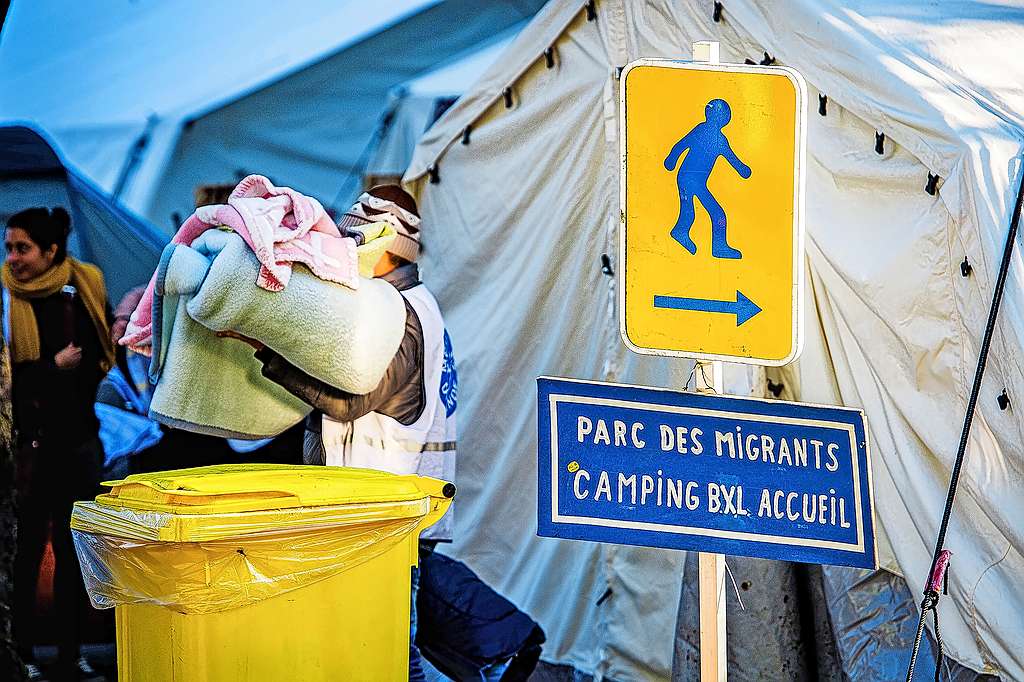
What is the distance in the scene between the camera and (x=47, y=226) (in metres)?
5.72

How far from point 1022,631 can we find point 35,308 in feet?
12.2

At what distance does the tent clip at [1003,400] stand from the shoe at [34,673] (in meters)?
3.69

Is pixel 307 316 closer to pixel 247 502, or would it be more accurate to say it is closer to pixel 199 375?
pixel 199 375

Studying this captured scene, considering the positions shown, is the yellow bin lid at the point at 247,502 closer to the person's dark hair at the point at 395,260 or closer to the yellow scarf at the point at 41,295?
the person's dark hair at the point at 395,260

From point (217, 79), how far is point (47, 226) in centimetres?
86

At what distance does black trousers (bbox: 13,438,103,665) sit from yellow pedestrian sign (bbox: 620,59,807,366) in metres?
3.02

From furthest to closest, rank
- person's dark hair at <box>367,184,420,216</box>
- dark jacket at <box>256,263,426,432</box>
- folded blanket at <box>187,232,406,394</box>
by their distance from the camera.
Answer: person's dark hair at <box>367,184,420,216</box>
dark jacket at <box>256,263,426,432</box>
folded blanket at <box>187,232,406,394</box>

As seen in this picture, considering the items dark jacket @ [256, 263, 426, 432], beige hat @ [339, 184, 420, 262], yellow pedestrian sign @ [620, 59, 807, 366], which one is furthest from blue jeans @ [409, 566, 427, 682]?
yellow pedestrian sign @ [620, 59, 807, 366]

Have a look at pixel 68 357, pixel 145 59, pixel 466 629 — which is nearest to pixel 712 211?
pixel 466 629

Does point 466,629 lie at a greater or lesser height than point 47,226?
lesser

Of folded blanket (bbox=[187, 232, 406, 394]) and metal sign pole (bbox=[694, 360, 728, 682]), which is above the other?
folded blanket (bbox=[187, 232, 406, 394])

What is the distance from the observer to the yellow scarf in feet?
18.6

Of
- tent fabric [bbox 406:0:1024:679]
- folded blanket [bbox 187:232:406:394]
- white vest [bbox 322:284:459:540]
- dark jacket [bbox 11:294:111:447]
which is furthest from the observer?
dark jacket [bbox 11:294:111:447]

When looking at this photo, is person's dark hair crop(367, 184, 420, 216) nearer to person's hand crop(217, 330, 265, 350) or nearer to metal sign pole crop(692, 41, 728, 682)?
person's hand crop(217, 330, 265, 350)
